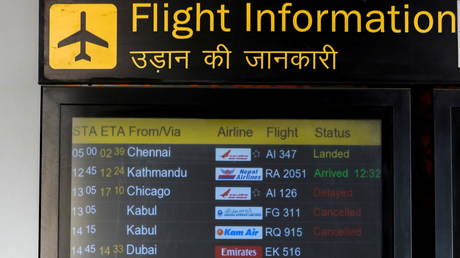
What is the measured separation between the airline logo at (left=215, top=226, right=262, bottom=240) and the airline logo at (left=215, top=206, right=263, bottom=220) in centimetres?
2

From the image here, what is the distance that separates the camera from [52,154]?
67.6 inches

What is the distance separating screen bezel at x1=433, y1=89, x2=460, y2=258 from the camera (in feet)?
5.66

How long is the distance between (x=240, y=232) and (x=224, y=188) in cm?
11

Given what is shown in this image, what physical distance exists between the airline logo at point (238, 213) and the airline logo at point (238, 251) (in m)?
0.07

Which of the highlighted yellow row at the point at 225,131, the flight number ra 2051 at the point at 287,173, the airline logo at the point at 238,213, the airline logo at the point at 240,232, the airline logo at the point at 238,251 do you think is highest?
the highlighted yellow row at the point at 225,131

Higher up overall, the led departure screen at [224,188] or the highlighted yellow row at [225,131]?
the highlighted yellow row at [225,131]

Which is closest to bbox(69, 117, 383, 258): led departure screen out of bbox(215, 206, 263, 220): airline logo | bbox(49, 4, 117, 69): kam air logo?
bbox(215, 206, 263, 220): airline logo

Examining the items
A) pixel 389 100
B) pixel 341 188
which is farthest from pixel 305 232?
pixel 389 100

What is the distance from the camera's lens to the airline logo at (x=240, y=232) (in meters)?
1.74

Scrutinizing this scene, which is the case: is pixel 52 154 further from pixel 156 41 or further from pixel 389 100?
pixel 389 100

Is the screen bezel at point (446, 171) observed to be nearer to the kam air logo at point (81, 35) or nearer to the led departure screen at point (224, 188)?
the led departure screen at point (224, 188)

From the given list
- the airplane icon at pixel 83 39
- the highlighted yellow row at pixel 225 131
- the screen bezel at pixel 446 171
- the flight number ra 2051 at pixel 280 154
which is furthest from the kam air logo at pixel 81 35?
Result: the screen bezel at pixel 446 171

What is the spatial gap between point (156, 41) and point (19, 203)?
0.52 metres

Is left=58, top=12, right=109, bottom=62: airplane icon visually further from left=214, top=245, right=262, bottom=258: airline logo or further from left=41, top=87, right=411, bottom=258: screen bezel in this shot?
left=214, top=245, right=262, bottom=258: airline logo
